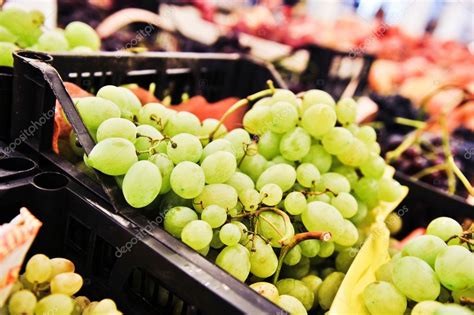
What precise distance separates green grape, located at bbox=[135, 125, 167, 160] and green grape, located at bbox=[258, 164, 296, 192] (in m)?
0.18

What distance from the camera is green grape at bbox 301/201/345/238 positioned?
28.5 inches

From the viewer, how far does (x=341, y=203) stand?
2.62 feet

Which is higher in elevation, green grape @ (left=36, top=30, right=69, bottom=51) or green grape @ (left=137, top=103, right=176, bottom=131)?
green grape @ (left=36, top=30, right=69, bottom=51)

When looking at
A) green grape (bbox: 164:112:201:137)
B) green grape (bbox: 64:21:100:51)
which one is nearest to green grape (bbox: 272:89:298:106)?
green grape (bbox: 164:112:201:137)


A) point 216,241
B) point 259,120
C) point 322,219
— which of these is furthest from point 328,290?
point 259,120

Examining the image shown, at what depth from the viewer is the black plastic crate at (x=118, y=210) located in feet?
1.71

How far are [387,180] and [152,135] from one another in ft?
1.78

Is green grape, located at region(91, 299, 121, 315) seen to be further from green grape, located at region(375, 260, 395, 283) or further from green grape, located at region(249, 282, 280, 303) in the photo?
green grape, located at region(375, 260, 395, 283)

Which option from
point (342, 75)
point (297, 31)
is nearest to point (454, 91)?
point (342, 75)

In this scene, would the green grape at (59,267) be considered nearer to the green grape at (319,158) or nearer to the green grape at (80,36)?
the green grape at (319,158)

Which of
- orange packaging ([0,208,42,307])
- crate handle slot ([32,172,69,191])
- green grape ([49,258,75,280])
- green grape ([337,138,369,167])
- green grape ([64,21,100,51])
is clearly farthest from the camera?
green grape ([64,21,100,51])

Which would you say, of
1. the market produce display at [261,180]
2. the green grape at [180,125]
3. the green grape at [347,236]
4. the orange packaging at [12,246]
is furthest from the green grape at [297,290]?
the orange packaging at [12,246]

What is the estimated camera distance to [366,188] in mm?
923

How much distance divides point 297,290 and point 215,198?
0.72 feet
